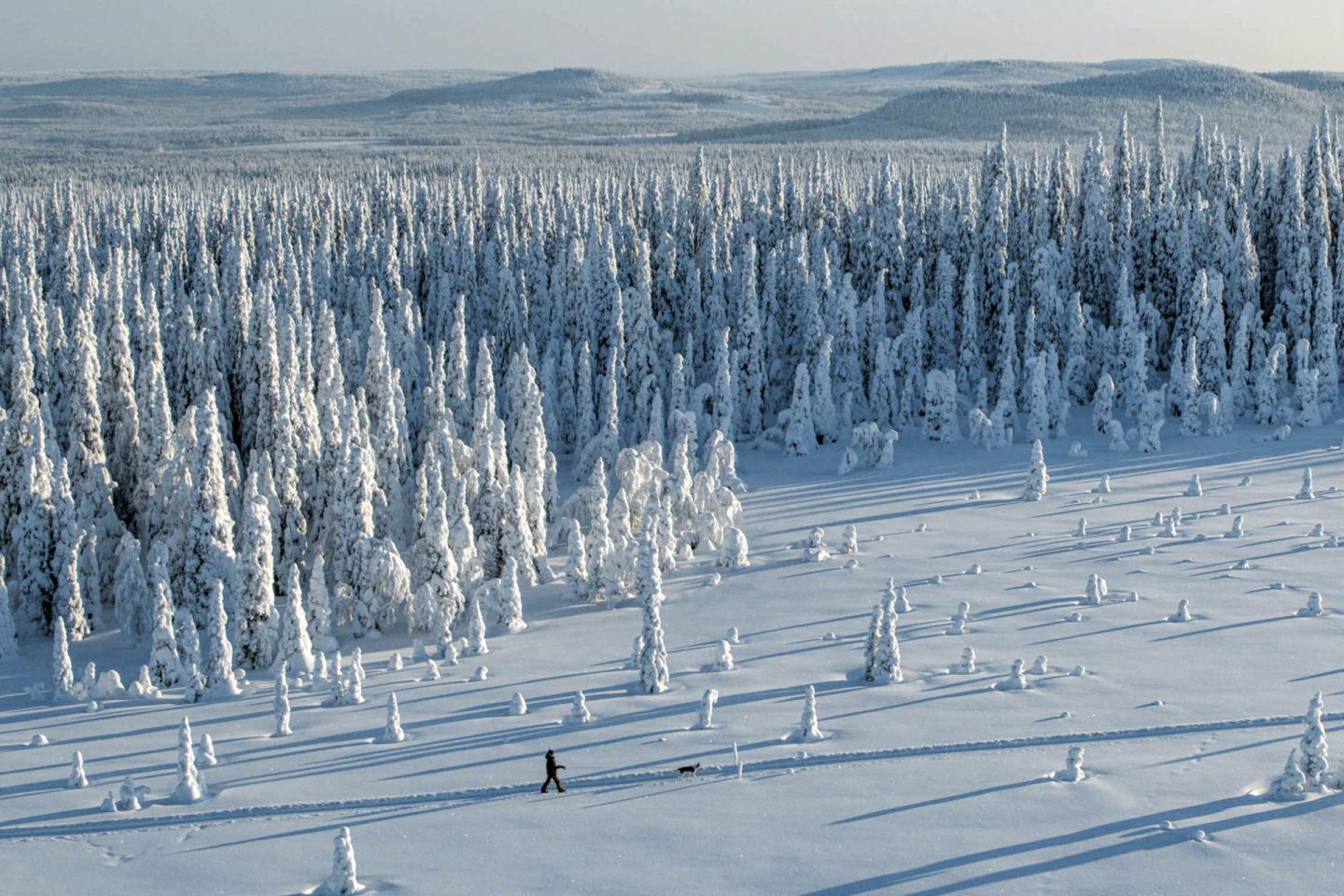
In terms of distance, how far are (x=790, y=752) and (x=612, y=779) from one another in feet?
13.2

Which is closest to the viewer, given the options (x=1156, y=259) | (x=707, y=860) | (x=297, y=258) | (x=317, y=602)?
(x=707, y=860)

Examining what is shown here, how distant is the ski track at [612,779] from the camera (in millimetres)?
27578

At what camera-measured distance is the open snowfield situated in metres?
24.3

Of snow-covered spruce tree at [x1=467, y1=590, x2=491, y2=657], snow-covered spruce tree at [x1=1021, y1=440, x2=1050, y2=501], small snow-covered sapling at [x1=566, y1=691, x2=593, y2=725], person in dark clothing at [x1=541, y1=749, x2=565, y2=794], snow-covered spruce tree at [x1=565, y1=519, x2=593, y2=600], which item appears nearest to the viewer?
person in dark clothing at [x1=541, y1=749, x2=565, y2=794]

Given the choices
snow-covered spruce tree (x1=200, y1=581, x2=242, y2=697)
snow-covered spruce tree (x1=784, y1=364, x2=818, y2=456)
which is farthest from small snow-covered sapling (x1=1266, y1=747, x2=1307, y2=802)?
snow-covered spruce tree (x1=784, y1=364, x2=818, y2=456)

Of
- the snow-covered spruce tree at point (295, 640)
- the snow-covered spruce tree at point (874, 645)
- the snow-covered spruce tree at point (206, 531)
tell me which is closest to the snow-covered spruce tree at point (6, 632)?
the snow-covered spruce tree at point (206, 531)

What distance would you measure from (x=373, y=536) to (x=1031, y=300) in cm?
5038

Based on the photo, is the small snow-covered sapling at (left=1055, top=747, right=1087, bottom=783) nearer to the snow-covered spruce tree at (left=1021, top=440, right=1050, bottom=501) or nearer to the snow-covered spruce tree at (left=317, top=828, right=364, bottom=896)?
the snow-covered spruce tree at (left=317, top=828, right=364, bottom=896)

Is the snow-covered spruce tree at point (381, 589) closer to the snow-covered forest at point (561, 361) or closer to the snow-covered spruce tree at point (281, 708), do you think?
the snow-covered forest at point (561, 361)

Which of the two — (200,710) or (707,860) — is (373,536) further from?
(707,860)

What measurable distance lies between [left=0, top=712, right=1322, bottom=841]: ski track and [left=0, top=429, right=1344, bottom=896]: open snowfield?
8 cm

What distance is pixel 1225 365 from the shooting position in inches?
3182

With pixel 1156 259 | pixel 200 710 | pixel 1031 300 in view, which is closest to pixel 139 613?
pixel 200 710

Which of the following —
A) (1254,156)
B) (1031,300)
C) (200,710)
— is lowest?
(200,710)
